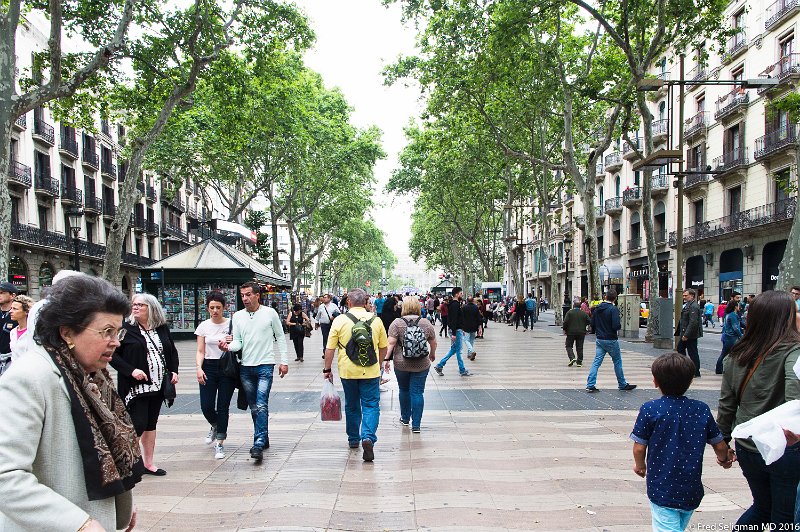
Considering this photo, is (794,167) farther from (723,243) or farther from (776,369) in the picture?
(776,369)

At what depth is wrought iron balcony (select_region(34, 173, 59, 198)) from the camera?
29.2 m

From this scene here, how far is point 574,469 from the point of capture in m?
5.53

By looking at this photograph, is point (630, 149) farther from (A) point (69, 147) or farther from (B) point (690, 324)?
(A) point (69, 147)

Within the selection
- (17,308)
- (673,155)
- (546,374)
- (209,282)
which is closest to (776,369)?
(17,308)

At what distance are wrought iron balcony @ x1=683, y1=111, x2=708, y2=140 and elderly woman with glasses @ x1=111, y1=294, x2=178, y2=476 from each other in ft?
106

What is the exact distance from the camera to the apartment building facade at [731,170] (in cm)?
2547

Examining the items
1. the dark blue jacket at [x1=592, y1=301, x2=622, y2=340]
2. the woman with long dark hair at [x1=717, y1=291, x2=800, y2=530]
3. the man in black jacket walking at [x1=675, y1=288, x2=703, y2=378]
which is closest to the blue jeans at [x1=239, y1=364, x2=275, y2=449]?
the woman with long dark hair at [x1=717, y1=291, x2=800, y2=530]

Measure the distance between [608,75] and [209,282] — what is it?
14.9m

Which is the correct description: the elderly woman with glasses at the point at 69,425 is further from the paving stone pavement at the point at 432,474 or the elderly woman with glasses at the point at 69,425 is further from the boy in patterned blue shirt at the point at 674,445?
the paving stone pavement at the point at 432,474

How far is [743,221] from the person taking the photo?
27875 mm

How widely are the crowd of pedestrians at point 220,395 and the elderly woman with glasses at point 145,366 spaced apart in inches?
0.5

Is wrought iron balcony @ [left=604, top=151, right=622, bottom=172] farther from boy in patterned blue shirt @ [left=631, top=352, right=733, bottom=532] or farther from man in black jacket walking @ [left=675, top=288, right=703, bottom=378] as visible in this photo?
boy in patterned blue shirt @ [left=631, top=352, right=733, bottom=532]

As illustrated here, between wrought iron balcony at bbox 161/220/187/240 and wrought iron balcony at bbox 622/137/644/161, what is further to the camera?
wrought iron balcony at bbox 161/220/187/240

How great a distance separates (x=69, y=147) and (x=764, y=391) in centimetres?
3514
